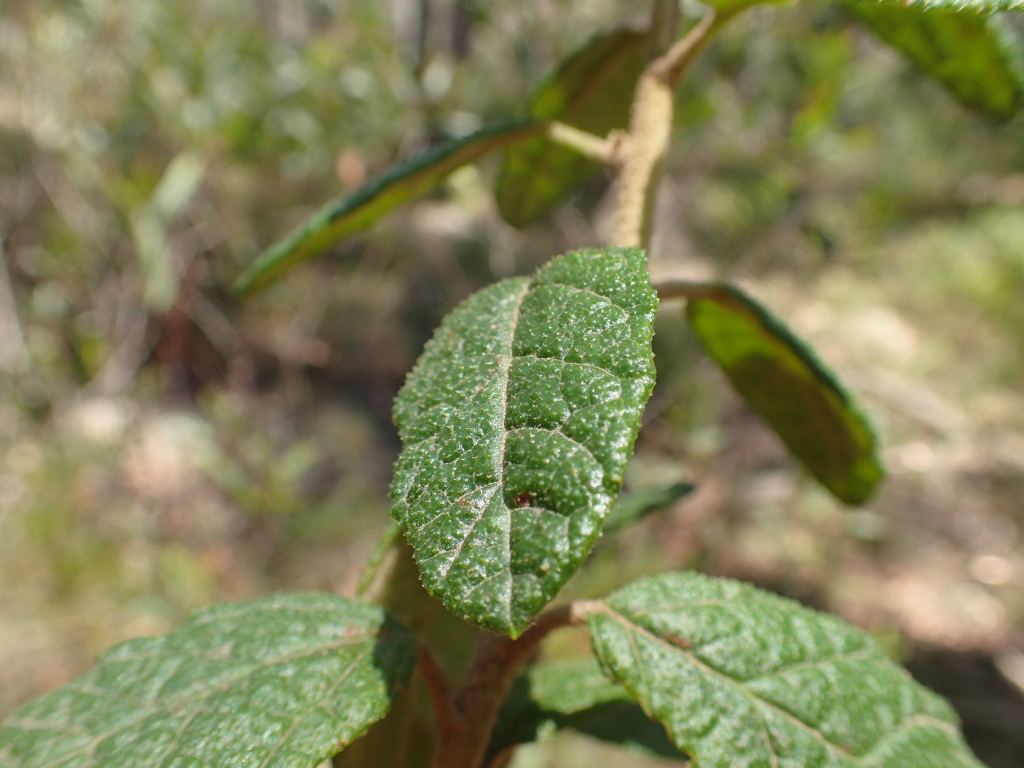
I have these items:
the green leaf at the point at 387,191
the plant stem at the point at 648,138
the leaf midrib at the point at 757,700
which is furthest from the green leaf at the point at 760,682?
the green leaf at the point at 387,191

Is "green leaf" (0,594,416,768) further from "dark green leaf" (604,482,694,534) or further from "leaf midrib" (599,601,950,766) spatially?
"dark green leaf" (604,482,694,534)

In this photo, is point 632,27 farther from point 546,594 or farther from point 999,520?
point 999,520

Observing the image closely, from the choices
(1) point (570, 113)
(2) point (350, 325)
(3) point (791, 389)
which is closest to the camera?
(3) point (791, 389)

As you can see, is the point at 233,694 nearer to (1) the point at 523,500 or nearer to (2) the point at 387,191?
(1) the point at 523,500

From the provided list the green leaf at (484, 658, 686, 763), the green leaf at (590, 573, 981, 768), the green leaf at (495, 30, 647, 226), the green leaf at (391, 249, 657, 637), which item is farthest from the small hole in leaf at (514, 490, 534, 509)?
the green leaf at (495, 30, 647, 226)

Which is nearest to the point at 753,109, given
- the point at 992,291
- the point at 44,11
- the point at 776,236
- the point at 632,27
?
the point at 776,236

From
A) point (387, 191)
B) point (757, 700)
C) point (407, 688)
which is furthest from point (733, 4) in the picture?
point (407, 688)

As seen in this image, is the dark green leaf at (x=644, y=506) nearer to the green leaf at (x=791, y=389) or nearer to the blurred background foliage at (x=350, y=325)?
the green leaf at (x=791, y=389)
